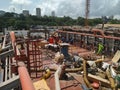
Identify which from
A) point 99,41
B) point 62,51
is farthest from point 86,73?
point 99,41

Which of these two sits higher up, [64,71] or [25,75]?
[25,75]

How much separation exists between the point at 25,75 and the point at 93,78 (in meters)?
9.07

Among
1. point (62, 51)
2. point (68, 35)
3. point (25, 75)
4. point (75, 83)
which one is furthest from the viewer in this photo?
point (68, 35)

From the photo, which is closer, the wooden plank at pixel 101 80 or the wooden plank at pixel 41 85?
the wooden plank at pixel 41 85

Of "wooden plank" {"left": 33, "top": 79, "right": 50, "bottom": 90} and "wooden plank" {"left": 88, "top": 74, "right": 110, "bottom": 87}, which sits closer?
"wooden plank" {"left": 33, "top": 79, "right": 50, "bottom": 90}

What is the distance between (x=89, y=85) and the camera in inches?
404

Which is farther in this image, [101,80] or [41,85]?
[101,80]

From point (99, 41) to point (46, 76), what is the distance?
15.7 m

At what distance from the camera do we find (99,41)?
25.8 meters

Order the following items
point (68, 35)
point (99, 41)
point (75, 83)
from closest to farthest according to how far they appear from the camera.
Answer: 1. point (75, 83)
2. point (99, 41)
3. point (68, 35)

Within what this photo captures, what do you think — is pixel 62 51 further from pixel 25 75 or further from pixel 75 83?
pixel 25 75

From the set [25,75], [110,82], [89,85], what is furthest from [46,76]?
[25,75]

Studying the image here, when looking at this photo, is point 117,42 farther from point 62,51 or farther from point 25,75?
point 25,75

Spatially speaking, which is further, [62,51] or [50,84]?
[62,51]
